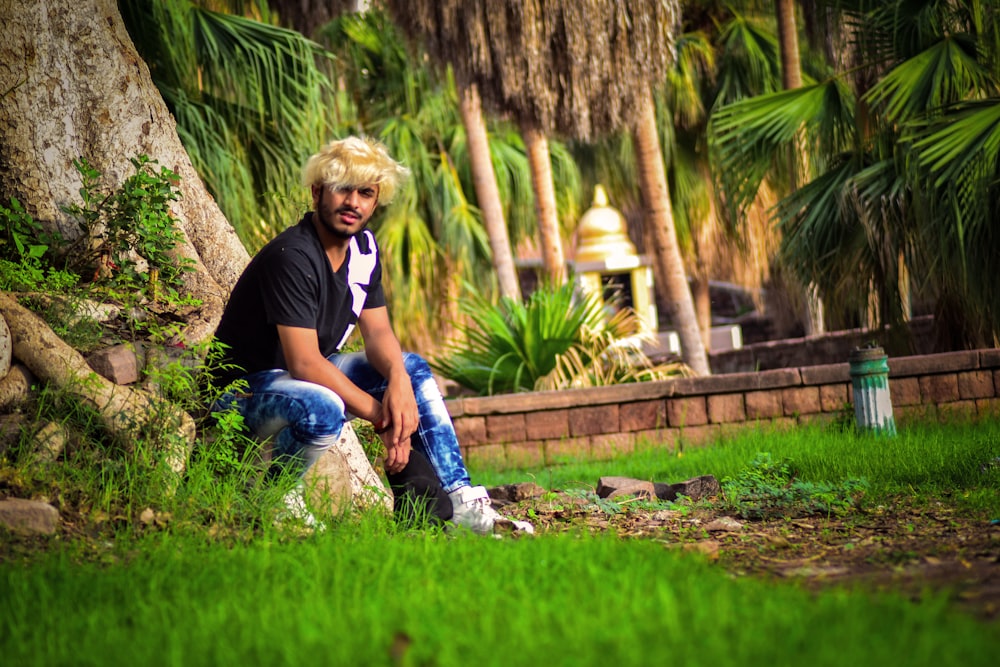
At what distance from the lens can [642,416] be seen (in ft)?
26.0

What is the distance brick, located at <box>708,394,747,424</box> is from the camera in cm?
777

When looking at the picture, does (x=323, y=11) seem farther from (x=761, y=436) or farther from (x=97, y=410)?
(x=97, y=410)

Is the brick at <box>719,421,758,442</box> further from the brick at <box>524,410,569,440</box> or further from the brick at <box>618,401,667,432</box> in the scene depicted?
the brick at <box>524,410,569,440</box>

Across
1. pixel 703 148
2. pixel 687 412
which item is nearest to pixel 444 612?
pixel 687 412

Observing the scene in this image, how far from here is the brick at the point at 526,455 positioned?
25.9 ft

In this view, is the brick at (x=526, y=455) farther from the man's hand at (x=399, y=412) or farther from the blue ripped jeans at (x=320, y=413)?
the man's hand at (x=399, y=412)

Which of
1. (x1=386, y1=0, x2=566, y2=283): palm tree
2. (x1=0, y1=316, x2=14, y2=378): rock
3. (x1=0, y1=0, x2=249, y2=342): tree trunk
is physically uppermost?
(x1=386, y1=0, x2=566, y2=283): palm tree

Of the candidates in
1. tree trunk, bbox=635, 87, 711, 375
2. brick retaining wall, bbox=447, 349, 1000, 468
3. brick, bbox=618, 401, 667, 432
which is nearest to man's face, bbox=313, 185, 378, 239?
brick retaining wall, bbox=447, 349, 1000, 468

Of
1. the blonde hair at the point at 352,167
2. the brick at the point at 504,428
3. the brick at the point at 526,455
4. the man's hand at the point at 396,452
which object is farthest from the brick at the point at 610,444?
the blonde hair at the point at 352,167

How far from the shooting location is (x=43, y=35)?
5.14 m

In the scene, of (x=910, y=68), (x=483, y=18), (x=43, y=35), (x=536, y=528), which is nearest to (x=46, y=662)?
(x=536, y=528)

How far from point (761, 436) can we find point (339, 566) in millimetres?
4647

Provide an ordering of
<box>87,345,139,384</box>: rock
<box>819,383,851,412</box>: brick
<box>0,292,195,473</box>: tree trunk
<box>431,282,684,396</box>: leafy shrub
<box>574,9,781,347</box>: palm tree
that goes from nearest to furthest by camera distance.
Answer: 1. <box>0,292,195,473</box>: tree trunk
2. <box>87,345,139,384</box>: rock
3. <box>819,383,851,412</box>: brick
4. <box>431,282,684,396</box>: leafy shrub
5. <box>574,9,781,347</box>: palm tree

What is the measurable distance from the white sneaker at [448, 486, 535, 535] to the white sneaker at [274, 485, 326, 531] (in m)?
0.57
